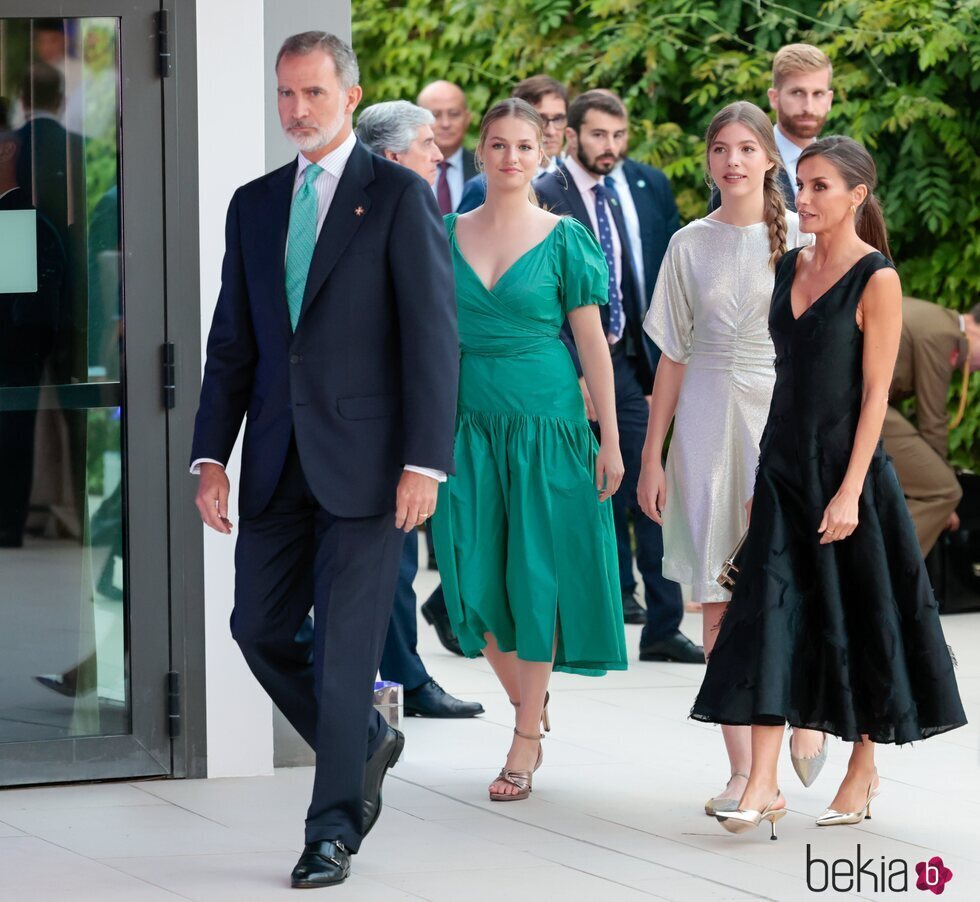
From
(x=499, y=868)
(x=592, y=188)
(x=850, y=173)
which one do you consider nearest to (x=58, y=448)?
(x=499, y=868)

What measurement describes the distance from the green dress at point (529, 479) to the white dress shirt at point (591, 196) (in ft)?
7.47

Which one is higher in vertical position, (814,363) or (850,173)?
(850,173)

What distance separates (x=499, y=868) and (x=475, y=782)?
0.95 m

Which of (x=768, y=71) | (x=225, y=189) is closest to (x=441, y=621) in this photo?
(x=225, y=189)

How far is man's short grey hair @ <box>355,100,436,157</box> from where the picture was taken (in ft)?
19.7

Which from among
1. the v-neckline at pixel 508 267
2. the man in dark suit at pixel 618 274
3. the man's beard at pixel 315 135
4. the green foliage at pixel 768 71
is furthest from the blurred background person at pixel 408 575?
the green foliage at pixel 768 71

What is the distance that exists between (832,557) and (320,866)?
4.56 feet

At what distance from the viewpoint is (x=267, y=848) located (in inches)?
180

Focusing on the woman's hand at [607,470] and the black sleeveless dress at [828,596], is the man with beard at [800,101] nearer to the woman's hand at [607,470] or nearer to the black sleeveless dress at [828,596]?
the woman's hand at [607,470]

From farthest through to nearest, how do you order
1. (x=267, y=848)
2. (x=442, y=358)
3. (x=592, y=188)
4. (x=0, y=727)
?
(x=592, y=188) → (x=0, y=727) → (x=267, y=848) → (x=442, y=358)

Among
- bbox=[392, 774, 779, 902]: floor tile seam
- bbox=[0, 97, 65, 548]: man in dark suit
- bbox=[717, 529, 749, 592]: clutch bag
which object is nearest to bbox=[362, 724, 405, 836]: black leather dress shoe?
bbox=[392, 774, 779, 902]: floor tile seam

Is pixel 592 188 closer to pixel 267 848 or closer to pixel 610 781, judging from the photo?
pixel 610 781

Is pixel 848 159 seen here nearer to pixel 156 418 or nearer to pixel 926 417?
pixel 156 418

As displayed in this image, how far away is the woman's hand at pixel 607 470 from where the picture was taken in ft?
17.1
